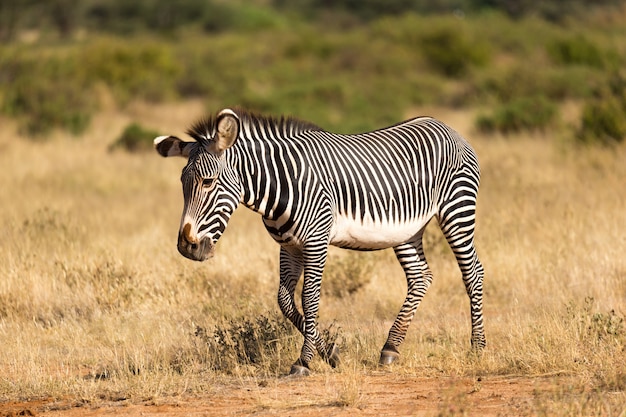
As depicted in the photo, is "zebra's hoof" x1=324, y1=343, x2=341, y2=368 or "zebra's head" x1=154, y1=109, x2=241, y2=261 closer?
"zebra's head" x1=154, y1=109, x2=241, y2=261

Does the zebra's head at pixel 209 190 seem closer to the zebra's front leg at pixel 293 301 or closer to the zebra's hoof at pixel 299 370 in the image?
the zebra's front leg at pixel 293 301

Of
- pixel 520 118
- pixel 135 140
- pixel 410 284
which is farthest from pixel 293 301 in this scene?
pixel 520 118

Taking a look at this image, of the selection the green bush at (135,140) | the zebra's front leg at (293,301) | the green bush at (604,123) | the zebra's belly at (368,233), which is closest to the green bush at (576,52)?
the green bush at (604,123)

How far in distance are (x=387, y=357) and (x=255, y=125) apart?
6.42ft

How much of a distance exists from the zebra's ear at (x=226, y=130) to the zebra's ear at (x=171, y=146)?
0.34 m

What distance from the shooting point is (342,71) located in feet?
120

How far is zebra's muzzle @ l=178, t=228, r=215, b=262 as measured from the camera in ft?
20.6

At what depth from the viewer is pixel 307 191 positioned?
22.0 ft

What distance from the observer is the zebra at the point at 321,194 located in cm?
645

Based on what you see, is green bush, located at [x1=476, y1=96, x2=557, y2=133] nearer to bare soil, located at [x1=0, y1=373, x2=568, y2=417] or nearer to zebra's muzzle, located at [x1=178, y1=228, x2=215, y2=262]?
bare soil, located at [x1=0, y1=373, x2=568, y2=417]

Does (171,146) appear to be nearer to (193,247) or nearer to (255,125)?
(255,125)

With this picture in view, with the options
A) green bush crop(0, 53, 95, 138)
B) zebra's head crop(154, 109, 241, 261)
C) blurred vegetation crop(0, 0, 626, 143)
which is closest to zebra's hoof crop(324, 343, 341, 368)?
zebra's head crop(154, 109, 241, 261)

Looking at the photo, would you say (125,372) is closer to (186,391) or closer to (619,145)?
(186,391)

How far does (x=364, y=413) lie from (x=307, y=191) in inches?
64.5
